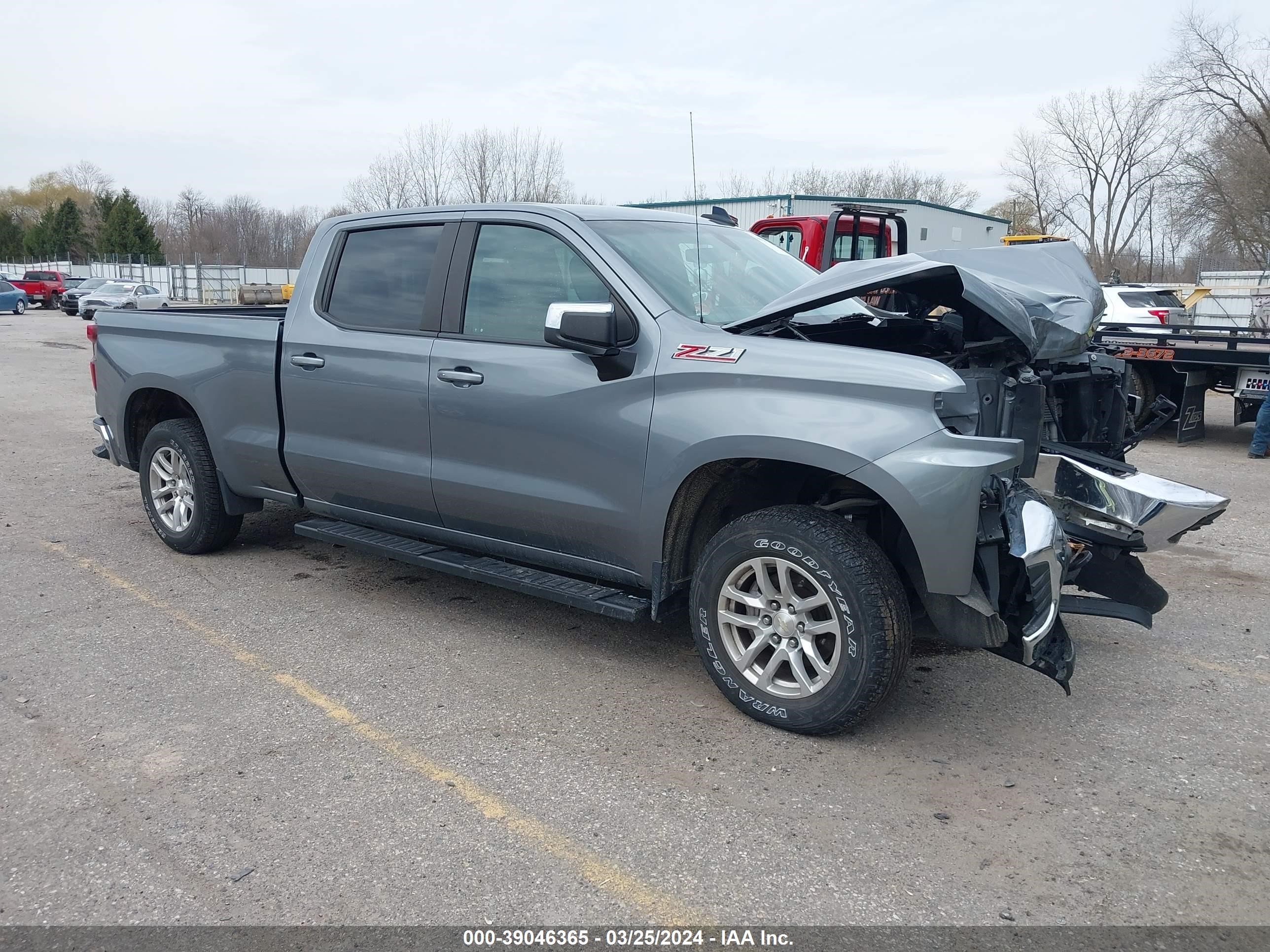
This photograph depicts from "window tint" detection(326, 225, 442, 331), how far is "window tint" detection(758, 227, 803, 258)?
7.53m

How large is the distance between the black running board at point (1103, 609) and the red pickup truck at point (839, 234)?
6.75m

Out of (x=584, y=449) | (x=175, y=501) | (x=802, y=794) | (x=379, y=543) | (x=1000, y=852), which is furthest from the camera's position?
(x=175, y=501)

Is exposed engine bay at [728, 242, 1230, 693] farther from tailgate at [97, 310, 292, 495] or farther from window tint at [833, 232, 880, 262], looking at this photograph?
window tint at [833, 232, 880, 262]

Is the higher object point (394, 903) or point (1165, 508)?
point (1165, 508)

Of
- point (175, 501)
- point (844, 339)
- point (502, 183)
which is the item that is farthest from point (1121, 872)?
point (502, 183)

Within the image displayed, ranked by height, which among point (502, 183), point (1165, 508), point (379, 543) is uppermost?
point (502, 183)

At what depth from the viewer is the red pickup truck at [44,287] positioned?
42312 mm

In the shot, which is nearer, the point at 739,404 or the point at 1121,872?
the point at 1121,872

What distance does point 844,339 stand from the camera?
4.49m

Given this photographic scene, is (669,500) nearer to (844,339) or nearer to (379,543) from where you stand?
(844,339)

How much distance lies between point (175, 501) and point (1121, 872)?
5.37 meters

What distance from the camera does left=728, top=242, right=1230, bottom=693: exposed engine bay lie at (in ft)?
11.9

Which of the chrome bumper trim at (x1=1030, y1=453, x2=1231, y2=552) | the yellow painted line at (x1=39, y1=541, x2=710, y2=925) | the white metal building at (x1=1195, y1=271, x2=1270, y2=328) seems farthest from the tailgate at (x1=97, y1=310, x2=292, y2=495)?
the white metal building at (x1=1195, y1=271, x2=1270, y2=328)

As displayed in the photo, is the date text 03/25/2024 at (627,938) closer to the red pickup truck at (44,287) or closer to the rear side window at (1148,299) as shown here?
the rear side window at (1148,299)
